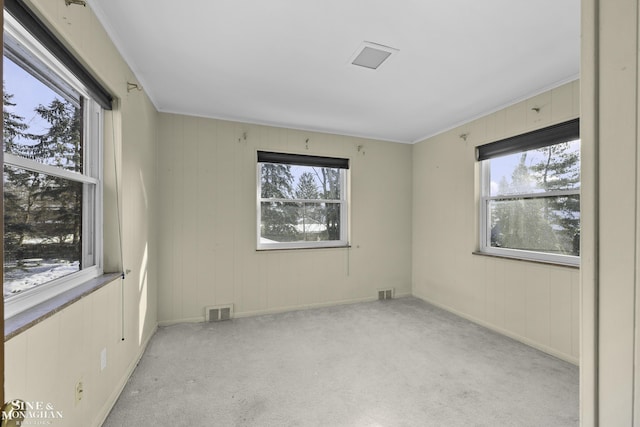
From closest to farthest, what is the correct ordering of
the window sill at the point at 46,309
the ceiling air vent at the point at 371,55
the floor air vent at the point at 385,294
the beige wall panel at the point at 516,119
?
the window sill at the point at 46,309
the ceiling air vent at the point at 371,55
the beige wall panel at the point at 516,119
the floor air vent at the point at 385,294

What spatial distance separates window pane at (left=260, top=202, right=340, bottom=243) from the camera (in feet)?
12.5

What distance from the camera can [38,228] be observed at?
1.42 meters

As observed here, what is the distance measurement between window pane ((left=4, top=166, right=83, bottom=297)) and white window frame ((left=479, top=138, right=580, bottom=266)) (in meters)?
3.76

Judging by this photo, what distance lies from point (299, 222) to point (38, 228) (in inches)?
110

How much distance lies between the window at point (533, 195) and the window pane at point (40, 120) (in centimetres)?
369

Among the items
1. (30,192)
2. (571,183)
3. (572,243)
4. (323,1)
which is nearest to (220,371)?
(30,192)

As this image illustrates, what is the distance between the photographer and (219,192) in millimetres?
3492

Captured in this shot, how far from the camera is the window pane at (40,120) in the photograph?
4.01 feet

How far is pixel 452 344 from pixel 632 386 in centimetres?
258

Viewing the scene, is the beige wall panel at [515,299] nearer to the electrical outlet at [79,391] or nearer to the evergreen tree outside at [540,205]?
the evergreen tree outside at [540,205]

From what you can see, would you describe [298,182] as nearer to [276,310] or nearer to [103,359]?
[276,310]

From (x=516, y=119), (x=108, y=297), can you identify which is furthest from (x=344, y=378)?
(x=516, y=119)

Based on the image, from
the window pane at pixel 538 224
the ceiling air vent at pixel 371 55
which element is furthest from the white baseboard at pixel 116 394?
the window pane at pixel 538 224

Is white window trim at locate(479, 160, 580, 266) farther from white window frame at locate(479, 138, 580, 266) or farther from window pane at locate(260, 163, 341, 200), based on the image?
window pane at locate(260, 163, 341, 200)
